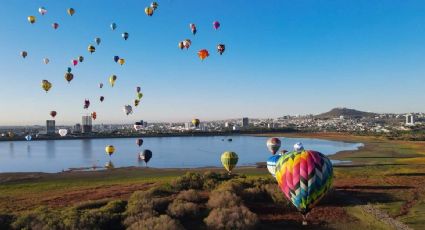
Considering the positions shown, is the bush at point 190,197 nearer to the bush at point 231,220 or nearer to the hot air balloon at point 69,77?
the bush at point 231,220

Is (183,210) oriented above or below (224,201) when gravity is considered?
below

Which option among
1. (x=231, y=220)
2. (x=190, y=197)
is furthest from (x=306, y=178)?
(x=190, y=197)

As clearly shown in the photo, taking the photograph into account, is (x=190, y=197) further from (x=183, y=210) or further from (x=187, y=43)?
(x=187, y=43)

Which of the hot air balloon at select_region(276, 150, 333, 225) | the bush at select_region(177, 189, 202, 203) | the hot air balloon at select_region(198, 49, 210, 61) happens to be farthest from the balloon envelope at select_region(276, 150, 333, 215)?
the hot air balloon at select_region(198, 49, 210, 61)

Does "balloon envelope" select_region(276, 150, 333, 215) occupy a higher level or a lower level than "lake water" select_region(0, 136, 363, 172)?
higher

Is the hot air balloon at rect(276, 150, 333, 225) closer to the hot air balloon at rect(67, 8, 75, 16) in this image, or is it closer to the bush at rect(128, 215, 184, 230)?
the bush at rect(128, 215, 184, 230)

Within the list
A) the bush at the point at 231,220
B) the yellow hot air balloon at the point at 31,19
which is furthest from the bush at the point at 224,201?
the yellow hot air balloon at the point at 31,19
